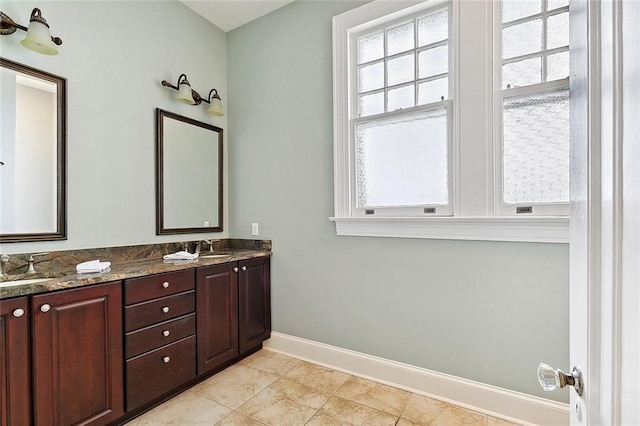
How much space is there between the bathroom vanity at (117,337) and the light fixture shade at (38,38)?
4.29 ft

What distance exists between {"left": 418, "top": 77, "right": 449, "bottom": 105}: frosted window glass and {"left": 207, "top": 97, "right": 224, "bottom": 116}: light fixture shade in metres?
1.77

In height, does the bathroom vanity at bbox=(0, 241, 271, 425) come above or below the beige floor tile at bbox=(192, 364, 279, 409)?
above

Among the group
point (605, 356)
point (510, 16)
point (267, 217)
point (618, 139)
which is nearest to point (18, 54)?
point (267, 217)

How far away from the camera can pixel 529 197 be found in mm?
1780

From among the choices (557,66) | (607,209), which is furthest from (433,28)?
(607,209)

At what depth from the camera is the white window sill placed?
167 centimetres

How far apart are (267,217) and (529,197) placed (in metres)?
2.01

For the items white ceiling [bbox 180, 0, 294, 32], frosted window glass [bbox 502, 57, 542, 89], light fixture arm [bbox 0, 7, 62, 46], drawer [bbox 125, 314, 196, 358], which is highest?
white ceiling [bbox 180, 0, 294, 32]

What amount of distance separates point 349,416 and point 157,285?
143 cm

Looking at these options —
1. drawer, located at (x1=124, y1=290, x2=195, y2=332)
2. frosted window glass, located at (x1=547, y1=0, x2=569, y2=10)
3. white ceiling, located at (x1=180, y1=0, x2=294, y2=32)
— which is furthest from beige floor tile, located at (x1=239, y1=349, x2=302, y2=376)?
white ceiling, located at (x1=180, y1=0, x2=294, y2=32)

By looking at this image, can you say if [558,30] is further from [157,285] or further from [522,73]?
[157,285]

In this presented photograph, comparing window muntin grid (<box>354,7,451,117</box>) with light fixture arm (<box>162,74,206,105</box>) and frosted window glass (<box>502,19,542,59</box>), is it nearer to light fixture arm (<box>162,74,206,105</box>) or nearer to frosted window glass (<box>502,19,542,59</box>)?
frosted window glass (<box>502,19,542,59</box>)

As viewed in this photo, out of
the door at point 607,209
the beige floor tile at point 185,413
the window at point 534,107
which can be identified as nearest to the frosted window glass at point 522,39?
the window at point 534,107

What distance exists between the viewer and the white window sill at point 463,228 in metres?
1.67
